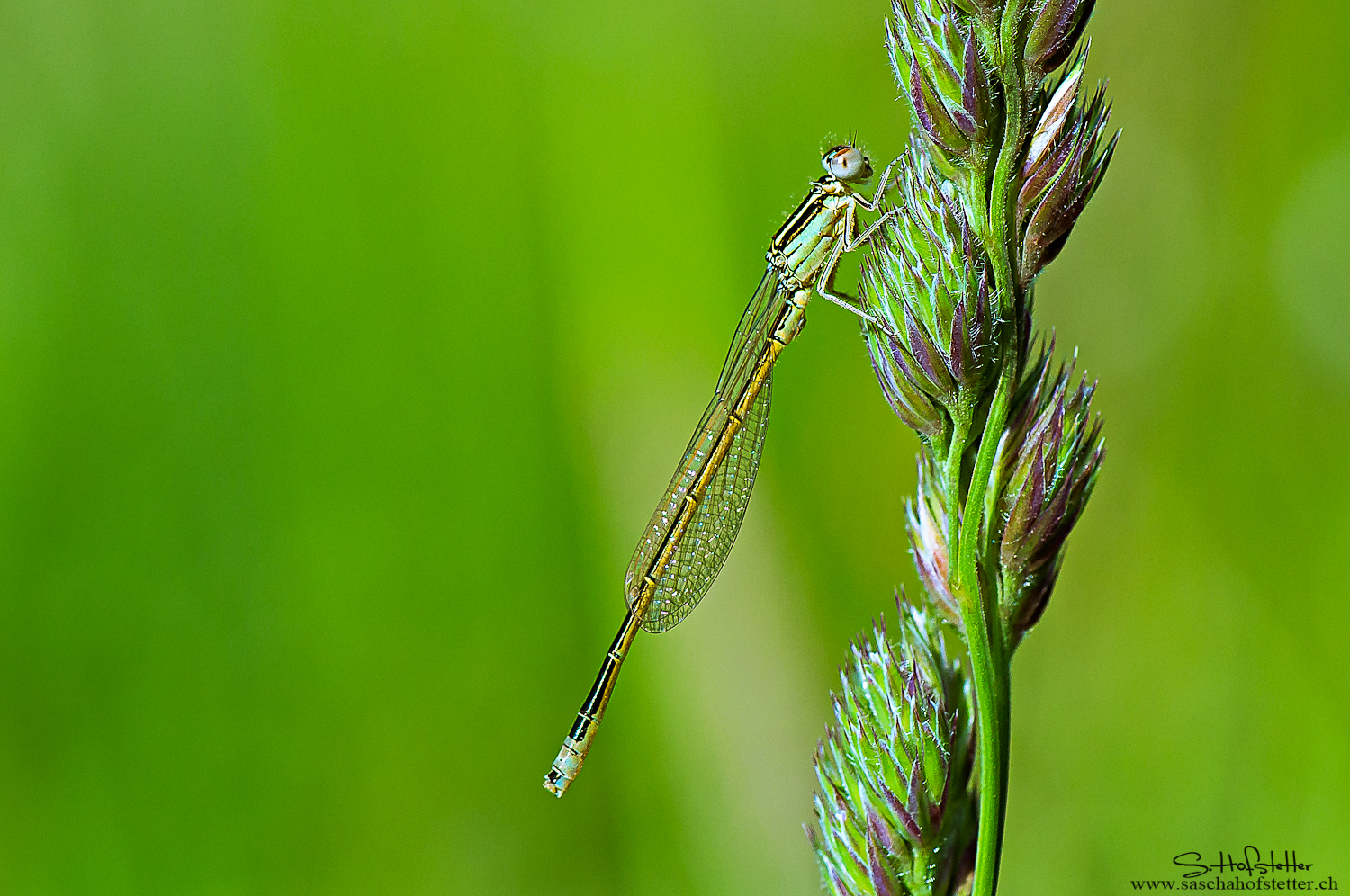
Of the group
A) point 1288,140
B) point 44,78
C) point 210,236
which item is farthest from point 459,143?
point 1288,140

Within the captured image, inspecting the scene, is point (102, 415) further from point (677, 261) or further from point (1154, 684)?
point (1154, 684)

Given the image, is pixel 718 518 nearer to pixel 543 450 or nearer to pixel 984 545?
pixel 543 450

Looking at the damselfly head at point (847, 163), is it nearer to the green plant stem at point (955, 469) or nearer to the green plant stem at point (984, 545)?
the green plant stem at point (984, 545)

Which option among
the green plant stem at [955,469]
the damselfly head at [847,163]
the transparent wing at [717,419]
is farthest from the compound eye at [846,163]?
the green plant stem at [955,469]
